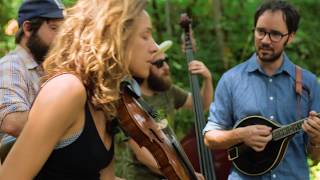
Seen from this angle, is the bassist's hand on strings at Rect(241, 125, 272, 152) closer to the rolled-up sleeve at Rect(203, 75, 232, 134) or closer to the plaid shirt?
the rolled-up sleeve at Rect(203, 75, 232, 134)

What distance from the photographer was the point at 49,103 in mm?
1623

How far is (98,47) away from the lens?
1729mm

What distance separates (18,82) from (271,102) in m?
1.36

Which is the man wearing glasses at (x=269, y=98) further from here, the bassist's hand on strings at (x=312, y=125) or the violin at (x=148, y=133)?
the violin at (x=148, y=133)

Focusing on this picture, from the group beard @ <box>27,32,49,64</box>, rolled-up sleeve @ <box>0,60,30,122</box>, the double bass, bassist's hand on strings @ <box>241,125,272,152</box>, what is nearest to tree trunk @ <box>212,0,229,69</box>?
the double bass

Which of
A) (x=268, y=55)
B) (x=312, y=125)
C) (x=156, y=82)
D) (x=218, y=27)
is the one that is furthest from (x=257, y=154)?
(x=218, y=27)

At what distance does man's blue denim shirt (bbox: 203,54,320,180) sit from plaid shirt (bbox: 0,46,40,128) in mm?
1057

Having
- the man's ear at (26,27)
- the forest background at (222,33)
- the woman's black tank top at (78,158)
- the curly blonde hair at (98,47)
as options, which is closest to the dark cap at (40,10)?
the man's ear at (26,27)

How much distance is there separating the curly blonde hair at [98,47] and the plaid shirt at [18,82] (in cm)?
102

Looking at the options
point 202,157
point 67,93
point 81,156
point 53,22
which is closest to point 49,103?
point 67,93

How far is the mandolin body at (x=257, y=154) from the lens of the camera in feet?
10.3

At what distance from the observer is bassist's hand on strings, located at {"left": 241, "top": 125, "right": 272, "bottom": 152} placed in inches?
123

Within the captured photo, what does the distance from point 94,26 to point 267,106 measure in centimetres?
169

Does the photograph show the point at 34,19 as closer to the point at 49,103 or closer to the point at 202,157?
the point at 202,157
